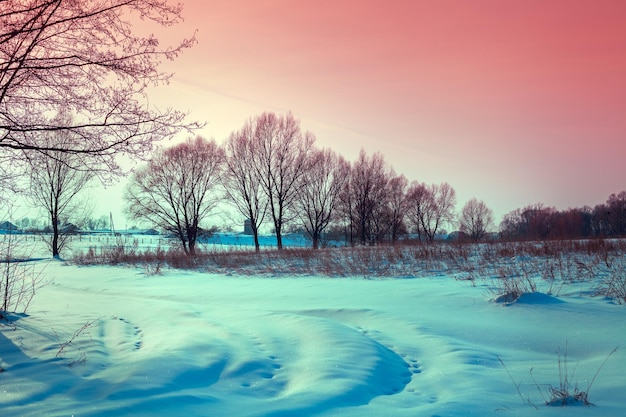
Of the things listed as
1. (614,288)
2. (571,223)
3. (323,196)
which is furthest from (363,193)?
(614,288)

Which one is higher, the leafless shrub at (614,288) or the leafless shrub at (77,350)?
the leafless shrub at (614,288)

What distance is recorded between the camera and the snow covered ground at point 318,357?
2.98 m

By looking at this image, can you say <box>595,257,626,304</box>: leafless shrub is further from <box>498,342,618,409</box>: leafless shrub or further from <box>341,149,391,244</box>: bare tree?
<box>341,149,391,244</box>: bare tree

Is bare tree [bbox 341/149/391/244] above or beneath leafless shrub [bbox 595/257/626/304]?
above

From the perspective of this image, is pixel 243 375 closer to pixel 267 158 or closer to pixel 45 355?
pixel 45 355

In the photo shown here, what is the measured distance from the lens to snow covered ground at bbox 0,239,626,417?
2979mm

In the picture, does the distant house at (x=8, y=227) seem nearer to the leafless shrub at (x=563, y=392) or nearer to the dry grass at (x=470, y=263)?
the leafless shrub at (x=563, y=392)

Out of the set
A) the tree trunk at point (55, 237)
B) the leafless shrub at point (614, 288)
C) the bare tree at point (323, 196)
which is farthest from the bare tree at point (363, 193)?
the leafless shrub at point (614, 288)

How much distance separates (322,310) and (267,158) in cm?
2967

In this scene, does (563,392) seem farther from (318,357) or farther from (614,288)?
(614,288)

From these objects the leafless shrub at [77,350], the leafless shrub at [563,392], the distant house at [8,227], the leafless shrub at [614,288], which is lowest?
the leafless shrub at [563,392]

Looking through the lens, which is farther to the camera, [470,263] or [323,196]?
[323,196]

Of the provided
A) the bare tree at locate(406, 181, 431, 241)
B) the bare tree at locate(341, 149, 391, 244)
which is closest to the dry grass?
the bare tree at locate(341, 149, 391, 244)

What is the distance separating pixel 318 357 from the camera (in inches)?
165
